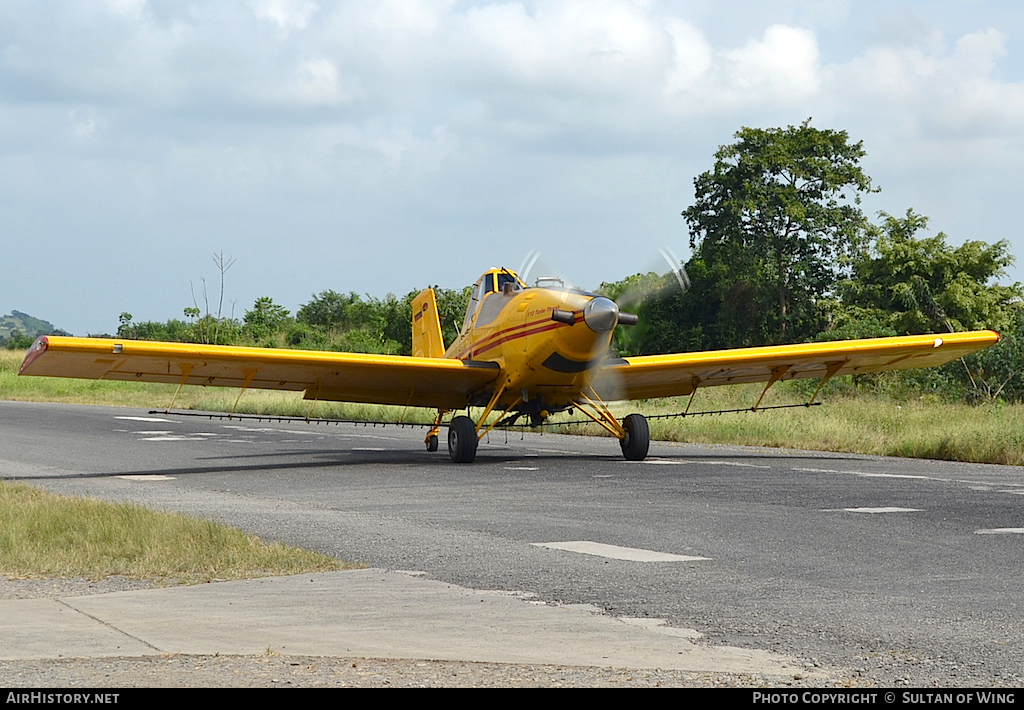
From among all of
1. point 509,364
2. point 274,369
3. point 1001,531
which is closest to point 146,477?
point 274,369

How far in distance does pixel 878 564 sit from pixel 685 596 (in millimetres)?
1920

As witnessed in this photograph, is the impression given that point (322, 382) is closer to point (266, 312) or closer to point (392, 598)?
point (392, 598)

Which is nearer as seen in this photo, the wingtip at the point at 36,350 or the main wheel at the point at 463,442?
the wingtip at the point at 36,350

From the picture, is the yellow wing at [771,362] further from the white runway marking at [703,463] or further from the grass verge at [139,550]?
the grass verge at [139,550]

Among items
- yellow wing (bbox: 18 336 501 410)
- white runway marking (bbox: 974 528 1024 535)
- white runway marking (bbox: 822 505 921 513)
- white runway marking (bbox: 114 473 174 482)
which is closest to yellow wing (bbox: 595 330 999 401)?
yellow wing (bbox: 18 336 501 410)

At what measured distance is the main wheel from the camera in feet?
62.8

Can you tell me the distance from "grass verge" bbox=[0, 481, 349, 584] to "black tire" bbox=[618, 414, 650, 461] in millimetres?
9879

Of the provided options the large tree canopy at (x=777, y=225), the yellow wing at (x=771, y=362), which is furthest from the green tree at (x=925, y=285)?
the yellow wing at (x=771, y=362)

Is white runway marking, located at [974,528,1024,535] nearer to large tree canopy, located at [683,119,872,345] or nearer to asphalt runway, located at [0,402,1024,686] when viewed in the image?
asphalt runway, located at [0,402,1024,686]

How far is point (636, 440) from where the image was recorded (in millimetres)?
19609

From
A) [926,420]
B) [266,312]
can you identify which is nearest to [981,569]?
[926,420]

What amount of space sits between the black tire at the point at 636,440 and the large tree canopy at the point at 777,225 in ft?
98.5

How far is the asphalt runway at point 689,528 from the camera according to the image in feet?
21.4

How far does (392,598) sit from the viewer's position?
292 inches
